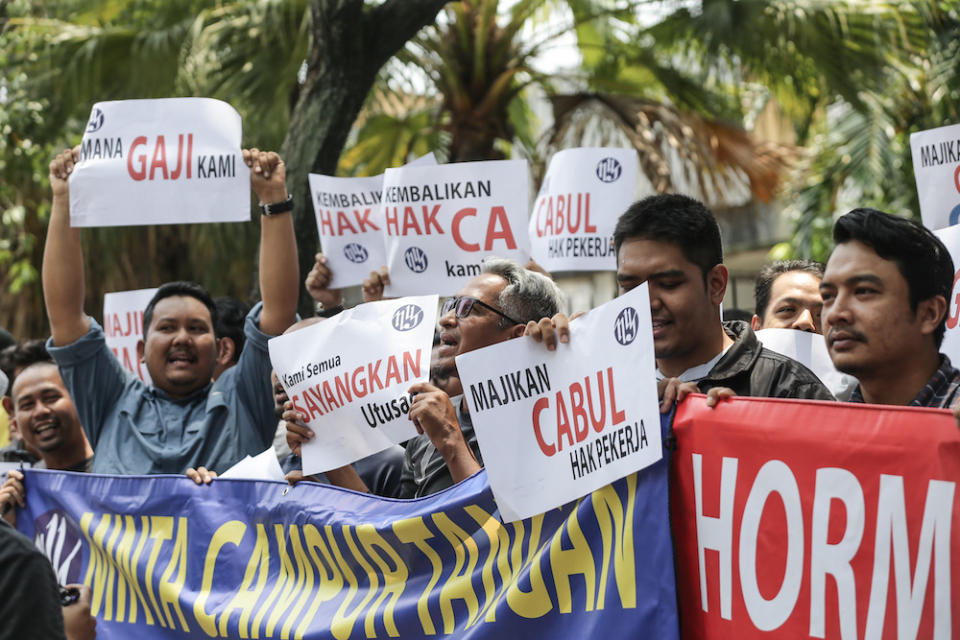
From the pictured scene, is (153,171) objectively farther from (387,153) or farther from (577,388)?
(387,153)

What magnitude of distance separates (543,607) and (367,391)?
1.05m

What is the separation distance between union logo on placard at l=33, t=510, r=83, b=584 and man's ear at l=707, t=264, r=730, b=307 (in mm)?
2479

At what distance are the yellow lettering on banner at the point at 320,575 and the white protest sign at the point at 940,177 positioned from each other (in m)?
2.46

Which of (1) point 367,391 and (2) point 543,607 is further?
(1) point 367,391

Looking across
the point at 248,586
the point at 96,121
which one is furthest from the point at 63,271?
the point at 248,586

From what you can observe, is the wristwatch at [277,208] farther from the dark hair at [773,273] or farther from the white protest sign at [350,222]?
the dark hair at [773,273]

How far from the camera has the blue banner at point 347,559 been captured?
9.49ft

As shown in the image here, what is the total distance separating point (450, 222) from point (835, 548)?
2.89 meters

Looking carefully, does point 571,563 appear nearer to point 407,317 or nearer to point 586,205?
point 407,317

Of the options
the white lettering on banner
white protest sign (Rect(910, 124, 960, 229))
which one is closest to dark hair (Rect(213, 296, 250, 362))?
white protest sign (Rect(910, 124, 960, 229))

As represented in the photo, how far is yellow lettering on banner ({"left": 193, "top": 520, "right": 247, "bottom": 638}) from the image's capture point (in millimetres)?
3859

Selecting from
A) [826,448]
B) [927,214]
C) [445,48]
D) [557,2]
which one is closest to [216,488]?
[826,448]

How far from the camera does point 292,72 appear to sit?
8.46m

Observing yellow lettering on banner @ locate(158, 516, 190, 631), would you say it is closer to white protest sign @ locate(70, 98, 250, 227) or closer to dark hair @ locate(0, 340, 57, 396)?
white protest sign @ locate(70, 98, 250, 227)
